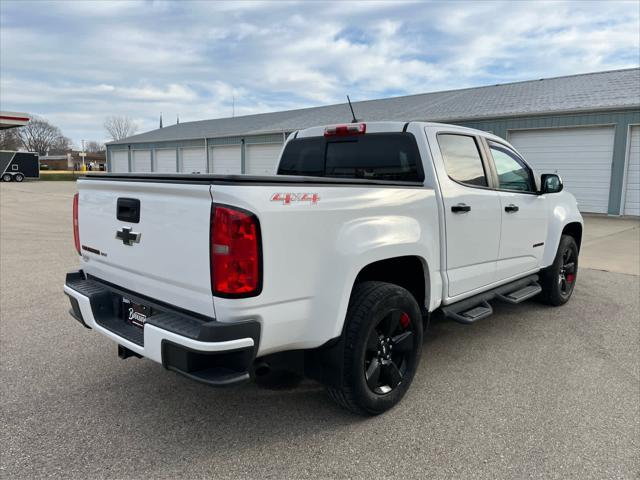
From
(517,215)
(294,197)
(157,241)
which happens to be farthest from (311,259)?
(517,215)

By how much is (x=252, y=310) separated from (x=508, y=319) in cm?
373

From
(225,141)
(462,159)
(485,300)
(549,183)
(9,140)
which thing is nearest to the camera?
(462,159)

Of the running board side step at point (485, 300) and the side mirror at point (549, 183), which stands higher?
the side mirror at point (549, 183)

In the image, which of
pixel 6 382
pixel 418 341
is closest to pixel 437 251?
pixel 418 341

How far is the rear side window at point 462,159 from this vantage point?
3898 millimetres

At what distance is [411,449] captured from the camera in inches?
112

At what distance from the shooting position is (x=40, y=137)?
310 feet

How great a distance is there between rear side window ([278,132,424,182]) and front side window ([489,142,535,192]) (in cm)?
113

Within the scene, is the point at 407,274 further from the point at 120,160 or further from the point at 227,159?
the point at 120,160

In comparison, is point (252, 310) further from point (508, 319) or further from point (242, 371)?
point (508, 319)

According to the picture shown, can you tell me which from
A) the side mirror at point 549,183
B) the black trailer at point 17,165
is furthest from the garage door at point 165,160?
the side mirror at point 549,183

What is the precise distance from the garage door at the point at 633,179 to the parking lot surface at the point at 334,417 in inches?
495

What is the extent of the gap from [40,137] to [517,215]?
350 feet

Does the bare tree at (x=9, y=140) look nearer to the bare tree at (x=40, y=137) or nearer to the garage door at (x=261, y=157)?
the bare tree at (x=40, y=137)
